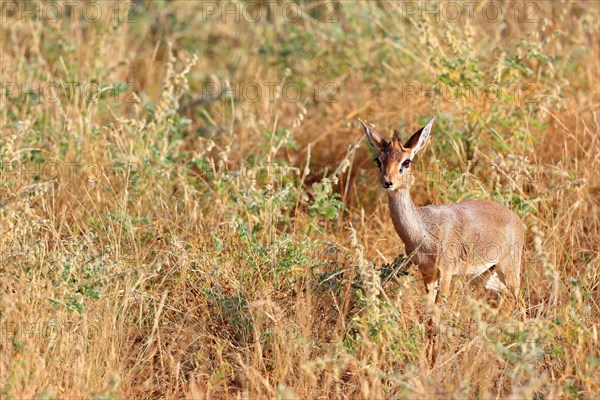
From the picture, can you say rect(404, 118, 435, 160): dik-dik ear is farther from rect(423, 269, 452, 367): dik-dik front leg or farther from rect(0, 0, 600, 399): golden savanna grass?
rect(423, 269, 452, 367): dik-dik front leg

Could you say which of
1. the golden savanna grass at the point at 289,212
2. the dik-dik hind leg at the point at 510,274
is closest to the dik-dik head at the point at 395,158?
the golden savanna grass at the point at 289,212

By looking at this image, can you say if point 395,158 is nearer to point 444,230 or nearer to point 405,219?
point 405,219

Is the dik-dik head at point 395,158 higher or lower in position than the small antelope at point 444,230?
higher

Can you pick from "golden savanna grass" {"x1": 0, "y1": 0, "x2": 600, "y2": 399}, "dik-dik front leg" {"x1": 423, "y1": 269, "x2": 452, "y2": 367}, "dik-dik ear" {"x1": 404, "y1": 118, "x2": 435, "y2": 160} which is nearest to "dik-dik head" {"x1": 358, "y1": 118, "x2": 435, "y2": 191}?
"dik-dik ear" {"x1": 404, "y1": 118, "x2": 435, "y2": 160}

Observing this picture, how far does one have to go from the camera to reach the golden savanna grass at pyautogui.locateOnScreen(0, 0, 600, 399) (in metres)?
4.22

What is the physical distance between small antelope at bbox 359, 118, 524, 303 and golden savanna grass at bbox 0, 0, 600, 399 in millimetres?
146

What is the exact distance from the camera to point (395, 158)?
15.4 feet

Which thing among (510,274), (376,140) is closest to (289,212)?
(376,140)

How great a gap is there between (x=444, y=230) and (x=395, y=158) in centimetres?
49

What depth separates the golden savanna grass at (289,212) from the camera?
13.8 ft

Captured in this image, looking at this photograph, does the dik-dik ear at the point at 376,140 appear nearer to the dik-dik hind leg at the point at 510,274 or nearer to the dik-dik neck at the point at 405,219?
the dik-dik neck at the point at 405,219

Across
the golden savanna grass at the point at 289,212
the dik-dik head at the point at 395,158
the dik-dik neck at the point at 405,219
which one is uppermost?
the dik-dik head at the point at 395,158

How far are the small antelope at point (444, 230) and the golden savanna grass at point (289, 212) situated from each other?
146 mm

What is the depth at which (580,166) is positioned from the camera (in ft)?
19.9
